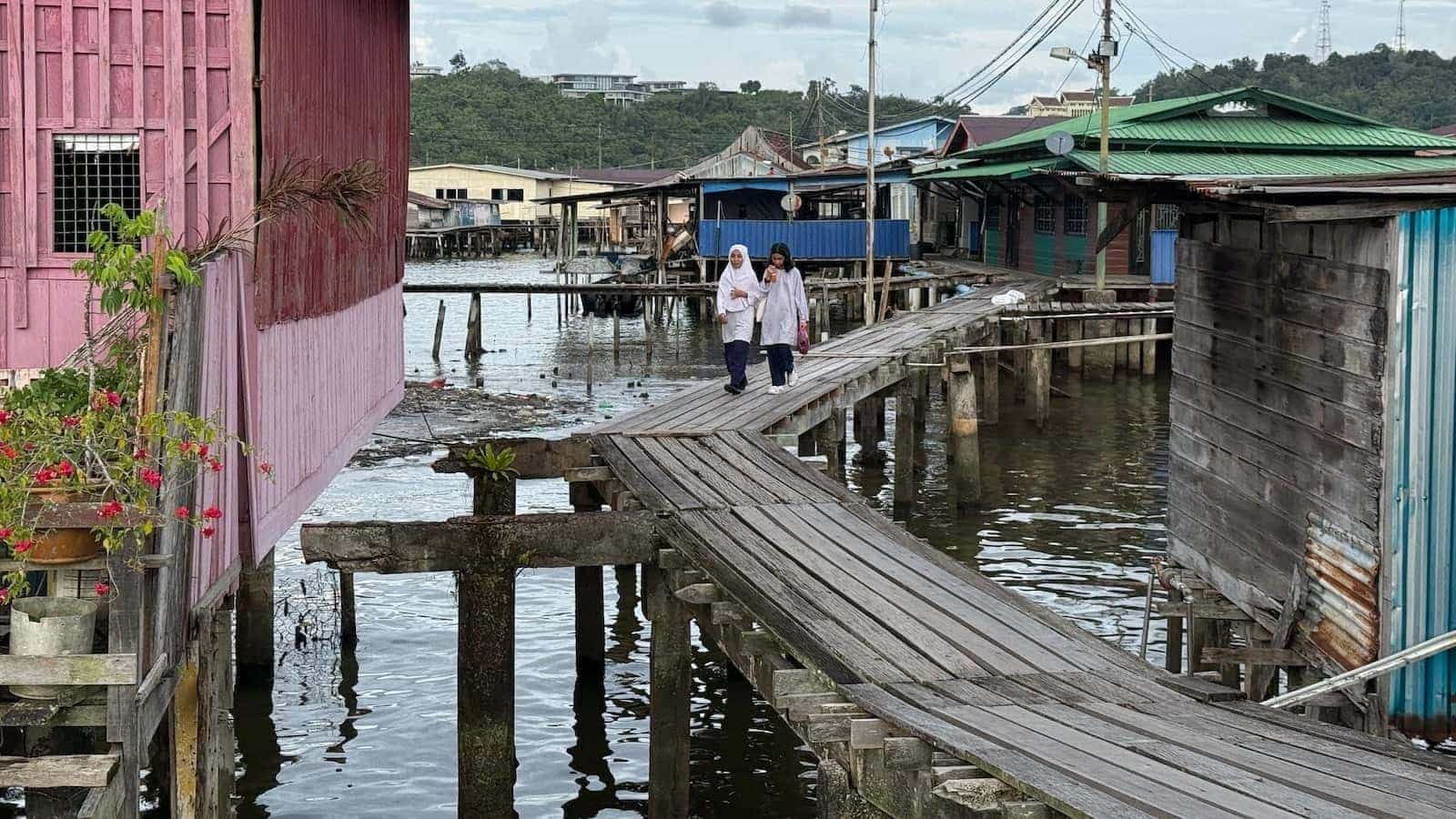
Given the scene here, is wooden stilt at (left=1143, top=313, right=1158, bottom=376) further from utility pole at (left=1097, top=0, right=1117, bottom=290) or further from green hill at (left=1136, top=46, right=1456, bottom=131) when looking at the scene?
green hill at (left=1136, top=46, right=1456, bottom=131)

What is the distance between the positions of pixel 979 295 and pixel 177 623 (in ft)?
82.2

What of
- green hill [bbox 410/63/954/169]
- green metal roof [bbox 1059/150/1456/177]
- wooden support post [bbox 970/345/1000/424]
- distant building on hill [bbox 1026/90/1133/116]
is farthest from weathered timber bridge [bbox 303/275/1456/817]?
green hill [bbox 410/63/954/169]

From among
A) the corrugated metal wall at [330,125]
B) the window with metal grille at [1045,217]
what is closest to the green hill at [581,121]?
the window with metal grille at [1045,217]

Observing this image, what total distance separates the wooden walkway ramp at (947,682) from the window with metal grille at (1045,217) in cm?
2679

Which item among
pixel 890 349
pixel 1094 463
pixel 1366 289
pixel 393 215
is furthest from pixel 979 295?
pixel 1366 289

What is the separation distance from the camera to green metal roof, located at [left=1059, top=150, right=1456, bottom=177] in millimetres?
28453

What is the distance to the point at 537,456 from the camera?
11.9 metres

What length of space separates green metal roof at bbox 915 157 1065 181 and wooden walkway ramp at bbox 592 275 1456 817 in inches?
777

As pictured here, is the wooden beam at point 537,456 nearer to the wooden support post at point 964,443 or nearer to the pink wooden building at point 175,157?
the pink wooden building at point 175,157

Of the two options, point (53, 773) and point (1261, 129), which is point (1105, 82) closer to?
point (1261, 129)

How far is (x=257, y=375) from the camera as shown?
927 cm

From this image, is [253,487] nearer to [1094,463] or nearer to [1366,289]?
[1366,289]

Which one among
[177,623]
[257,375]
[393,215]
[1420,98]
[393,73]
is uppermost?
[1420,98]

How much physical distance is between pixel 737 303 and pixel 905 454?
16.9 ft
